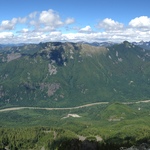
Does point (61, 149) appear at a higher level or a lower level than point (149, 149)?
lower

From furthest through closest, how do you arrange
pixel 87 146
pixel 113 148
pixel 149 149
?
1. pixel 113 148
2. pixel 87 146
3. pixel 149 149

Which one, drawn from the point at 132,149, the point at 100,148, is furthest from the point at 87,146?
the point at 132,149

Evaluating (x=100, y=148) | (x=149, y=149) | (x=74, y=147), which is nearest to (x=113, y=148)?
(x=100, y=148)

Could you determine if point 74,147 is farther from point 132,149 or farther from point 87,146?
point 132,149

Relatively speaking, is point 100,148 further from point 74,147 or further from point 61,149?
point 61,149

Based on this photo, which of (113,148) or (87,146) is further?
(113,148)

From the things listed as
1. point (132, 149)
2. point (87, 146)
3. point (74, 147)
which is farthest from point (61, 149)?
point (132, 149)

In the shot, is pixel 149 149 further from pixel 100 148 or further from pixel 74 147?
pixel 74 147

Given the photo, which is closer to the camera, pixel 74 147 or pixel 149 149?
pixel 149 149

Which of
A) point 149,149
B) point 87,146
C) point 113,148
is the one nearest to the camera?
point 149,149
